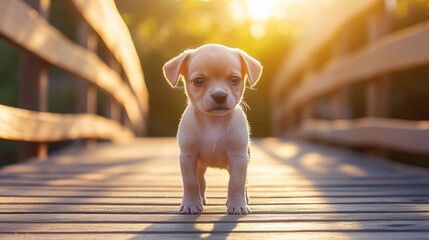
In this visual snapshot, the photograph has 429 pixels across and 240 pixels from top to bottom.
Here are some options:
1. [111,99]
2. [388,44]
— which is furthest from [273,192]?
[111,99]

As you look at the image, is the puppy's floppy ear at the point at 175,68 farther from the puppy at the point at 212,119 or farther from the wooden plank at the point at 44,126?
the wooden plank at the point at 44,126

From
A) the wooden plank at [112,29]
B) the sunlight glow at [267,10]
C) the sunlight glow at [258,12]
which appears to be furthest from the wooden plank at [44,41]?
the sunlight glow at [267,10]

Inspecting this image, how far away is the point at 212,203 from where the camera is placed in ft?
8.79

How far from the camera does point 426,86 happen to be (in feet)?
28.4

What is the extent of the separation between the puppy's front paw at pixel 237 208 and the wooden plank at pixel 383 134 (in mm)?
1507

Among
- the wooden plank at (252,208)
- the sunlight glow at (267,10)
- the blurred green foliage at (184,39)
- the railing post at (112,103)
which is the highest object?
the sunlight glow at (267,10)

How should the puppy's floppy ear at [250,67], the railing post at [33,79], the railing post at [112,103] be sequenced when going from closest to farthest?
the puppy's floppy ear at [250,67]
the railing post at [33,79]
the railing post at [112,103]

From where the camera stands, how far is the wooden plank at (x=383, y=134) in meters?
3.56

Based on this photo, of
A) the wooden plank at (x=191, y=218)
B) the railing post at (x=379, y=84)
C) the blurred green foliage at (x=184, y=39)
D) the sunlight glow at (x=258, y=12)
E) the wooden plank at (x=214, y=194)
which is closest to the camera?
the wooden plank at (x=191, y=218)

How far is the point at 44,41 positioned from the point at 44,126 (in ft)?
1.92

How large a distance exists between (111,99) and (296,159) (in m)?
3.54

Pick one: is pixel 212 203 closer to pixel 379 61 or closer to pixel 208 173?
pixel 208 173

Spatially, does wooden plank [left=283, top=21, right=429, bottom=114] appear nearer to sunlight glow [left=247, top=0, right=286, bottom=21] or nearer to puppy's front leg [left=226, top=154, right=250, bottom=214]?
puppy's front leg [left=226, top=154, right=250, bottom=214]

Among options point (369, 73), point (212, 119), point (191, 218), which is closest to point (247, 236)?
point (191, 218)
